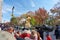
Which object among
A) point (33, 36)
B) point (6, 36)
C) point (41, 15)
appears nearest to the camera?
point (6, 36)

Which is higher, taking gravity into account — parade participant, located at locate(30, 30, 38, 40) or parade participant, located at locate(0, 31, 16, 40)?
parade participant, located at locate(0, 31, 16, 40)

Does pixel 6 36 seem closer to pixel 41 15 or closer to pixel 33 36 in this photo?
pixel 33 36

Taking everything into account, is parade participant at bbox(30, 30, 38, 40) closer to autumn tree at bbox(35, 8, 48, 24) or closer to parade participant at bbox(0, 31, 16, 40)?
autumn tree at bbox(35, 8, 48, 24)

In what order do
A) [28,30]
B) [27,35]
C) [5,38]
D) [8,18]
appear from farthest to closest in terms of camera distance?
[8,18]
[28,30]
[27,35]
[5,38]

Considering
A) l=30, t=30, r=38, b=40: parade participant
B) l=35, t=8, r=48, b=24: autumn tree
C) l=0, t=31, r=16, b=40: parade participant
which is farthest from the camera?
l=35, t=8, r=48, b=24: autumn tree

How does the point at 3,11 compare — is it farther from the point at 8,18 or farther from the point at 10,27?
the point at 10,27

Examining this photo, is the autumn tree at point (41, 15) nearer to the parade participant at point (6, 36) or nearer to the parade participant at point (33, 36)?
the parade participant at point (33, 36)

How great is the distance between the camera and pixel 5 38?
3.32 feet

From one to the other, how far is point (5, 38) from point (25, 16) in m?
1.86

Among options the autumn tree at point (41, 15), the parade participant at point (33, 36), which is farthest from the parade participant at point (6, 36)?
the autumn tree at point (41, 15)

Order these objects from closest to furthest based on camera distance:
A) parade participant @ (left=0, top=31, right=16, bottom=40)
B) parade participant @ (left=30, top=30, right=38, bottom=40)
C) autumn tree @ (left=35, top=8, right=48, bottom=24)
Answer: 1. parade participant @ (left=0, top=31, right=16, bottom=40)
2. parade participant @ (left=30, top=30, right=38, bottom=40)
3. autumn tree @ (left=35, top=8, right=48, bottom=24)

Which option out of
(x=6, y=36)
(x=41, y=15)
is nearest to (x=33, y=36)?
(x=41, y=15)

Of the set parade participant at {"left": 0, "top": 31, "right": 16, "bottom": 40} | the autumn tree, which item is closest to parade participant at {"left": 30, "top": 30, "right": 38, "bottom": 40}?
the autumn tree

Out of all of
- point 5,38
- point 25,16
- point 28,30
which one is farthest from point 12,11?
point 5,38
